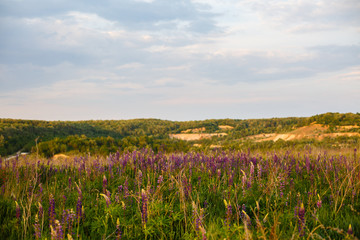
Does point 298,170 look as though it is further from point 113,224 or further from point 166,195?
point 113,224

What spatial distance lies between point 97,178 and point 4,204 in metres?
2.22

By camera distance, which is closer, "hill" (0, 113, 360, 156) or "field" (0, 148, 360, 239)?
"field" (0, 148, 360, 239)

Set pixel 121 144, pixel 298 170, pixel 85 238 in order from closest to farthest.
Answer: pixel 85 238 → pixel 298 170 → pixel 121 144

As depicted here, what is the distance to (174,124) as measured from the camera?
105 meters

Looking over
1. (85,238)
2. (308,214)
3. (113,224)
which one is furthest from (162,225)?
(308,214)

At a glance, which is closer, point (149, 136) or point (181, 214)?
point (181, 214)

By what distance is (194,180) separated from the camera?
6.50m

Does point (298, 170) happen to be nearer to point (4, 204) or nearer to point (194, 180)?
point (194, 180)

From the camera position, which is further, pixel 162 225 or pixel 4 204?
pixel 4 204

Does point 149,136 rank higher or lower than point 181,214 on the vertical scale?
lower

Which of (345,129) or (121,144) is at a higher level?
(345,129)

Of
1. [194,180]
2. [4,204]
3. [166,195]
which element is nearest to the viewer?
[4,204]

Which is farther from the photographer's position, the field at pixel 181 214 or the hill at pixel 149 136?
the hill at pixel 149 136

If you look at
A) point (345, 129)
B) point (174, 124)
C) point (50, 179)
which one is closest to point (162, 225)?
point (50, 179)
